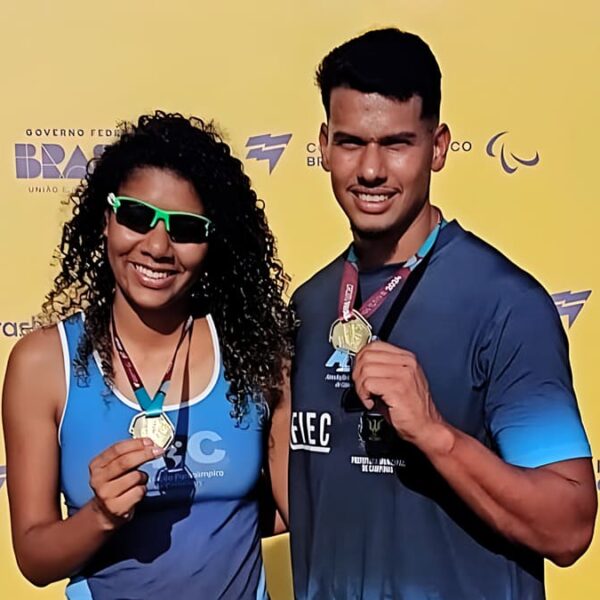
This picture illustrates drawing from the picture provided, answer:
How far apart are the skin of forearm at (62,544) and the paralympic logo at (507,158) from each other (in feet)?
5.36

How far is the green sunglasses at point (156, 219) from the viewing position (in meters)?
1.46

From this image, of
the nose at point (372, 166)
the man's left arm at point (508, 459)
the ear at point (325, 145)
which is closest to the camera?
the man's left arm at point (508, 459)

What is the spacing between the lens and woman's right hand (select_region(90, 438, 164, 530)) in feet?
4.11

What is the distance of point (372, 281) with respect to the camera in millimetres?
1470

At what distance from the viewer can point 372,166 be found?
4.40ft

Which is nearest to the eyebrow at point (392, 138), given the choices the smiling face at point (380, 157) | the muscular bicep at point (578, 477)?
the smiling face at point (380, 157)

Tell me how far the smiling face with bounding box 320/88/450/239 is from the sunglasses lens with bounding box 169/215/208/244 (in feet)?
0.82

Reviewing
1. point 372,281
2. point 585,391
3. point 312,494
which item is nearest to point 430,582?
point 312,494

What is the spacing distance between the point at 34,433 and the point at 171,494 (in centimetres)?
25

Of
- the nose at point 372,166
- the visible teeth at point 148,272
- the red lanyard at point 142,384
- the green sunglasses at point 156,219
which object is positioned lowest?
the red lanyard at point 142,384

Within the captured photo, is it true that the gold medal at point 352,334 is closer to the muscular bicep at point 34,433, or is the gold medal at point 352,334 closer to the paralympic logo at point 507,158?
the muscular bicep at point 34,433

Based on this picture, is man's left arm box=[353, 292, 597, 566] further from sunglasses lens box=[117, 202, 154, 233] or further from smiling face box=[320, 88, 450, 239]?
sunglasses lens box=[117, 202, 154, 233]

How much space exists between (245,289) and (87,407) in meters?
0.38

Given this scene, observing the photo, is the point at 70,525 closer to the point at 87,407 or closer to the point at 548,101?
the point at 87,407
